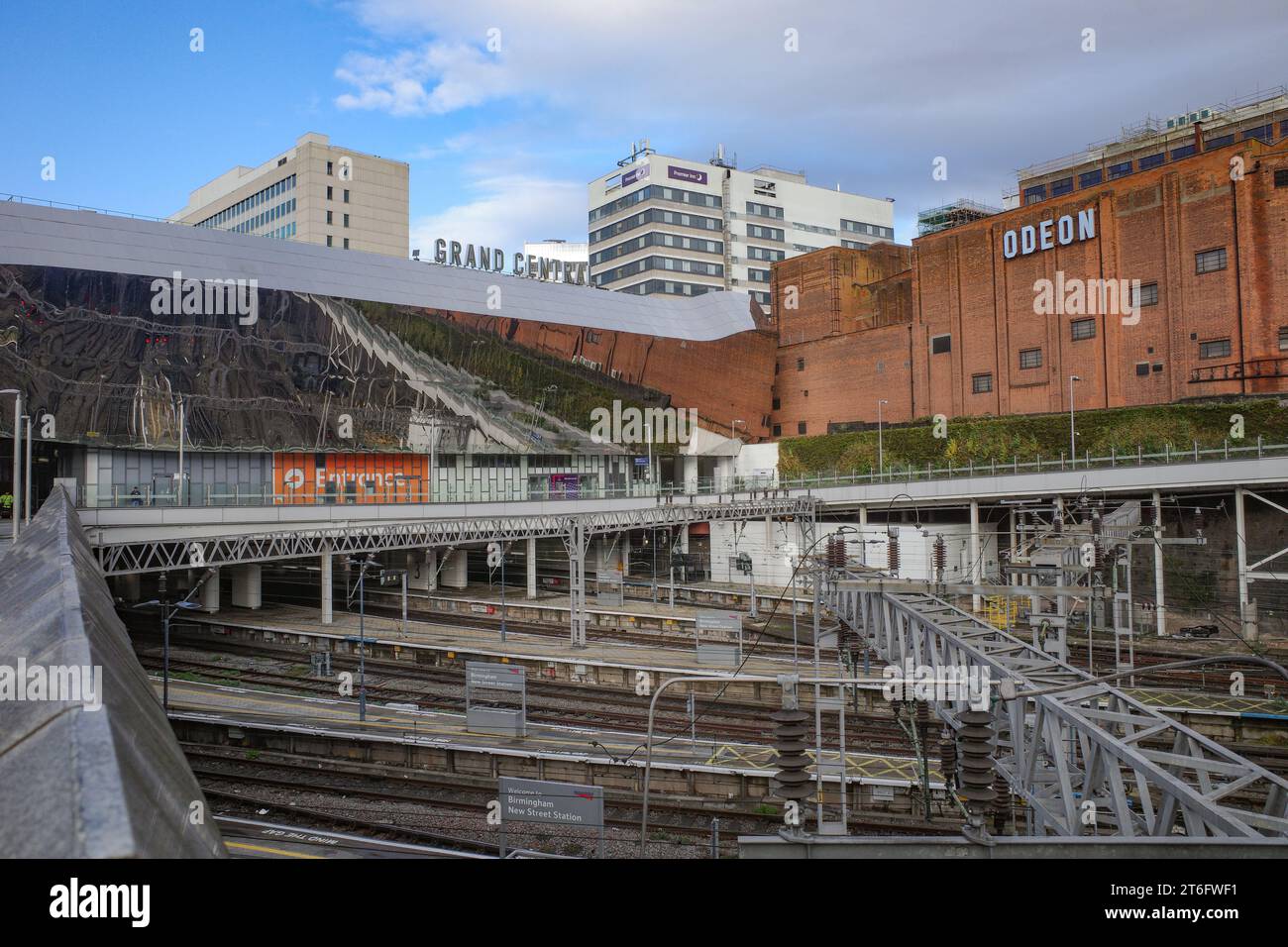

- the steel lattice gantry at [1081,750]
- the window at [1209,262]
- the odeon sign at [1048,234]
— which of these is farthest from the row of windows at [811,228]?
the steel lattice gantry at [1081,750]

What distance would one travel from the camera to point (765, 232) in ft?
346

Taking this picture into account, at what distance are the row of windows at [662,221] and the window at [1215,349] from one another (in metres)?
60.7

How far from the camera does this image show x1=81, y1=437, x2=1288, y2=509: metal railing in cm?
4112

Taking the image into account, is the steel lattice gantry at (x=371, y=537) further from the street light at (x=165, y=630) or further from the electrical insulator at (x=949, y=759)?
the electrical insulator at (x=949, y=759)

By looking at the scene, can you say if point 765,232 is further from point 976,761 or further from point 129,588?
point 976,761

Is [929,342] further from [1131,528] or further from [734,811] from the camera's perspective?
[734,811]

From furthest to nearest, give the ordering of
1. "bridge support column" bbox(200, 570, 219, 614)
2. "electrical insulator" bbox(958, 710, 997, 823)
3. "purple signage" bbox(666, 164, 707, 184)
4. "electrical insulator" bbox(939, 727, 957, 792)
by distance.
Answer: "purple signage" bbox(666, 164, 707, 184), "bridge support column" bbox(200, 570, 219, 614), "electrical insulator" bbox(939, 727, 957, 792), "electrical insulator" bbox(958, 710, 997, 823)

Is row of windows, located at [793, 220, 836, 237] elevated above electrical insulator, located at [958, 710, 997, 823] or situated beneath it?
elevated above

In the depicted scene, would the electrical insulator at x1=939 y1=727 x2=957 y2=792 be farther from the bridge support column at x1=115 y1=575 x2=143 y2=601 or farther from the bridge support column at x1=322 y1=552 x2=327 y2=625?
the bridge support column at x1=115 y1=575 x2=143 y2=601

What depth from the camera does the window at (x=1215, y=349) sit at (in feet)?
157

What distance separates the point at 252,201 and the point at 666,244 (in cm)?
4870

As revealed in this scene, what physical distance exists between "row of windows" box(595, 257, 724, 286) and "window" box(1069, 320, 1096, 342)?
2021 inches

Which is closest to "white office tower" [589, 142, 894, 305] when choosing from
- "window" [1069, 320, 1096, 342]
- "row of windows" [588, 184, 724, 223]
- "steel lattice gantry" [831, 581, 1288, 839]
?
"row of windows" [588, 184, 724, 223]

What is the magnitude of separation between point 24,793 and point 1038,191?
92556 mm
